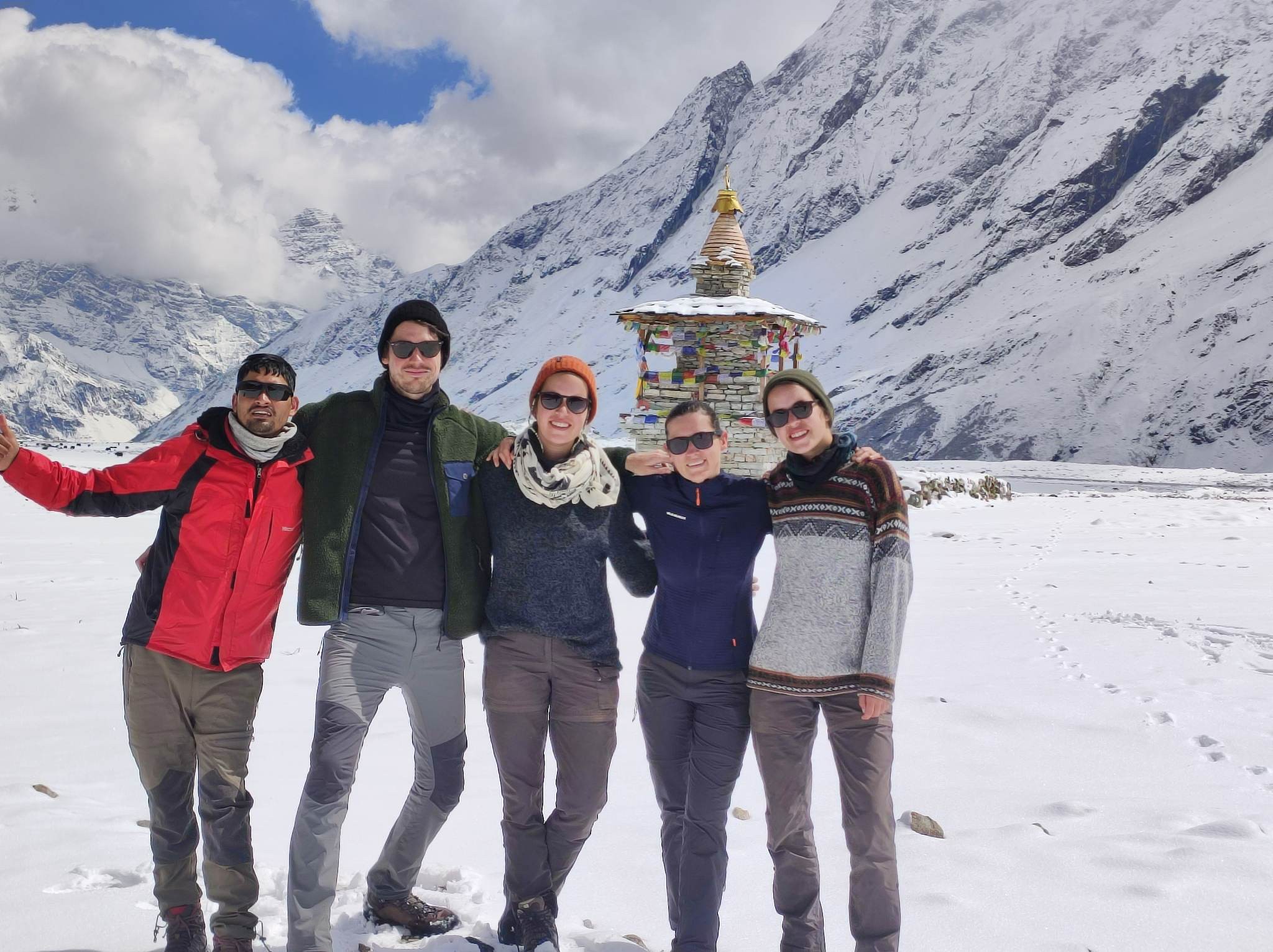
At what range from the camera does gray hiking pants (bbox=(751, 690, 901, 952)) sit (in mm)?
2990

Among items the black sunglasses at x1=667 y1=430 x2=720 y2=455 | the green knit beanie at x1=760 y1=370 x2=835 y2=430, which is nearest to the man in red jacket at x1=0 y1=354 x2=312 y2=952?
the black sunglasses at x1=667 y1=430 x2=720 y2=455

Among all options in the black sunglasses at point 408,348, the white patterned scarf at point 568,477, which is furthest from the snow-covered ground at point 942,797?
the black sunglasses at point 408,348

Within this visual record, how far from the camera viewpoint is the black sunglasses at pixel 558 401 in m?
3.43

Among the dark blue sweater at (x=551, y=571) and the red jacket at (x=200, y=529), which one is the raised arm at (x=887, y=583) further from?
the red jacket at (x=200, y=529)

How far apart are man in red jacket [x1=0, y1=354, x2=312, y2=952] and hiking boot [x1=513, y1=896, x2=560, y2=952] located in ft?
3.06

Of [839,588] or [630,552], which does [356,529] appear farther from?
[839,588]

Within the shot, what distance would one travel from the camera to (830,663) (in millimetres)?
3129

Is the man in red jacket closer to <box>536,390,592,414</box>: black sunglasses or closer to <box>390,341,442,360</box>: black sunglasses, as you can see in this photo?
<box>390,341,442,360</box>: black sunglasses

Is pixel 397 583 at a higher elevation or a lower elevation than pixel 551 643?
higher

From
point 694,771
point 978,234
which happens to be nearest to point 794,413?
point 694,771

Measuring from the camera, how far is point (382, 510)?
3.38m

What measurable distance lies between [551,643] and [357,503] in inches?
35.6

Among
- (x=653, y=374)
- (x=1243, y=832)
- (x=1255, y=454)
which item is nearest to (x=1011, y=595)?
(x=1243, y=832)

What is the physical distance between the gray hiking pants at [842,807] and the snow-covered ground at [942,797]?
0.29m
